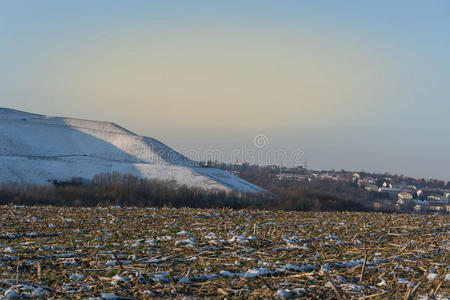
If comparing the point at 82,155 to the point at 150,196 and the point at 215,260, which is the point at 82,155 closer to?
the point at 150,196

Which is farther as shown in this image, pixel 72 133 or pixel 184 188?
pixel 72 133

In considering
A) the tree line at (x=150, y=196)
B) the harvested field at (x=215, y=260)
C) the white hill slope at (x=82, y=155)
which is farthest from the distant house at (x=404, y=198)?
the harvested field at (x=215, y=260)

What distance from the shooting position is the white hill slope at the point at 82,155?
203ft

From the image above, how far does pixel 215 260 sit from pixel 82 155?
228ft

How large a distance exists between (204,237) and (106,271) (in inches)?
168

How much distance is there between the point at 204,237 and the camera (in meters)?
12.2

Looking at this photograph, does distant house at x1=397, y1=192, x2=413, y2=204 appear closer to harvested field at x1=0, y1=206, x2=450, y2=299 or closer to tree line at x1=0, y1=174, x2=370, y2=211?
tree line at x1=0, y1=174, x2=370, y2=211

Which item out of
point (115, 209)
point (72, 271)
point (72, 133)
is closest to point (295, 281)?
point (72, 271)

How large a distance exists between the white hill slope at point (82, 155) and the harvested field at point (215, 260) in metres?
46.7

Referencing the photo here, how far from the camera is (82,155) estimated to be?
7500 cm

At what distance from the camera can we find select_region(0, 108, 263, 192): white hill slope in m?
61.8

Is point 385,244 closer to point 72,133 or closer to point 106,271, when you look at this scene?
point 106,271

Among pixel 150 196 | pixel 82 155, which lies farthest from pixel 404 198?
pixel 150 196

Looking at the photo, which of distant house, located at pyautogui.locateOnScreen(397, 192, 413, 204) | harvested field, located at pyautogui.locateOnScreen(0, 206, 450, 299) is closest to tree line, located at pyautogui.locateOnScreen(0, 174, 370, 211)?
harvested field, located at pyautogui.locateOnScreen(0, 206, 450, 299)
